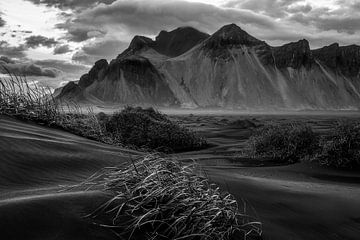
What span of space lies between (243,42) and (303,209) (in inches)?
6903

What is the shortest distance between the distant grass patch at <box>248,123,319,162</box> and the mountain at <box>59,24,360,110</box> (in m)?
147

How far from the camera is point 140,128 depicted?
37.8ft

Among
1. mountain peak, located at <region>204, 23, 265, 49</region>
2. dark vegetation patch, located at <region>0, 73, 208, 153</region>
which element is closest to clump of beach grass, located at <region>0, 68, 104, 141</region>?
dark vegetation patch, located at <region>0, 73, 208, 153</region>

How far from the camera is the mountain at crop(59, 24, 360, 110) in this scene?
6398 inches

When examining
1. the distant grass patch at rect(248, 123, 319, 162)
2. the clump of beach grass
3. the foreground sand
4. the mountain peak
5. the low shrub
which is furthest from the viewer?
the mountain peak

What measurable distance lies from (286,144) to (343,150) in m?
1.39

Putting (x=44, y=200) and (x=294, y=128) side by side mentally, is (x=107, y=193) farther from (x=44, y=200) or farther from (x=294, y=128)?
(x=294, y=128)

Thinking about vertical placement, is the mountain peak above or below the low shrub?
above

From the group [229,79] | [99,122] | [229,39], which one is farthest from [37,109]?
[229,39]

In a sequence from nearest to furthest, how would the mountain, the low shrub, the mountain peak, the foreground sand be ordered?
the foreground sand < the low shrub < the mountain < the mountain peak

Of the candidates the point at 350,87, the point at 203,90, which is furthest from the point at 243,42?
the point at 350,87

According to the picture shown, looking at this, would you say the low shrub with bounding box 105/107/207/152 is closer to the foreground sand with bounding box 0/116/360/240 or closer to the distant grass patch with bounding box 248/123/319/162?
the distant grass patch with bounding box 248/123/319/162

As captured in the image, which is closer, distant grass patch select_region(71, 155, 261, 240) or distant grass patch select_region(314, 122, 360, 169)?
distant grass patch select_region(71, 155, 261, 240)

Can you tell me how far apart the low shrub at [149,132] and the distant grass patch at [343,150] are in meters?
4.05
